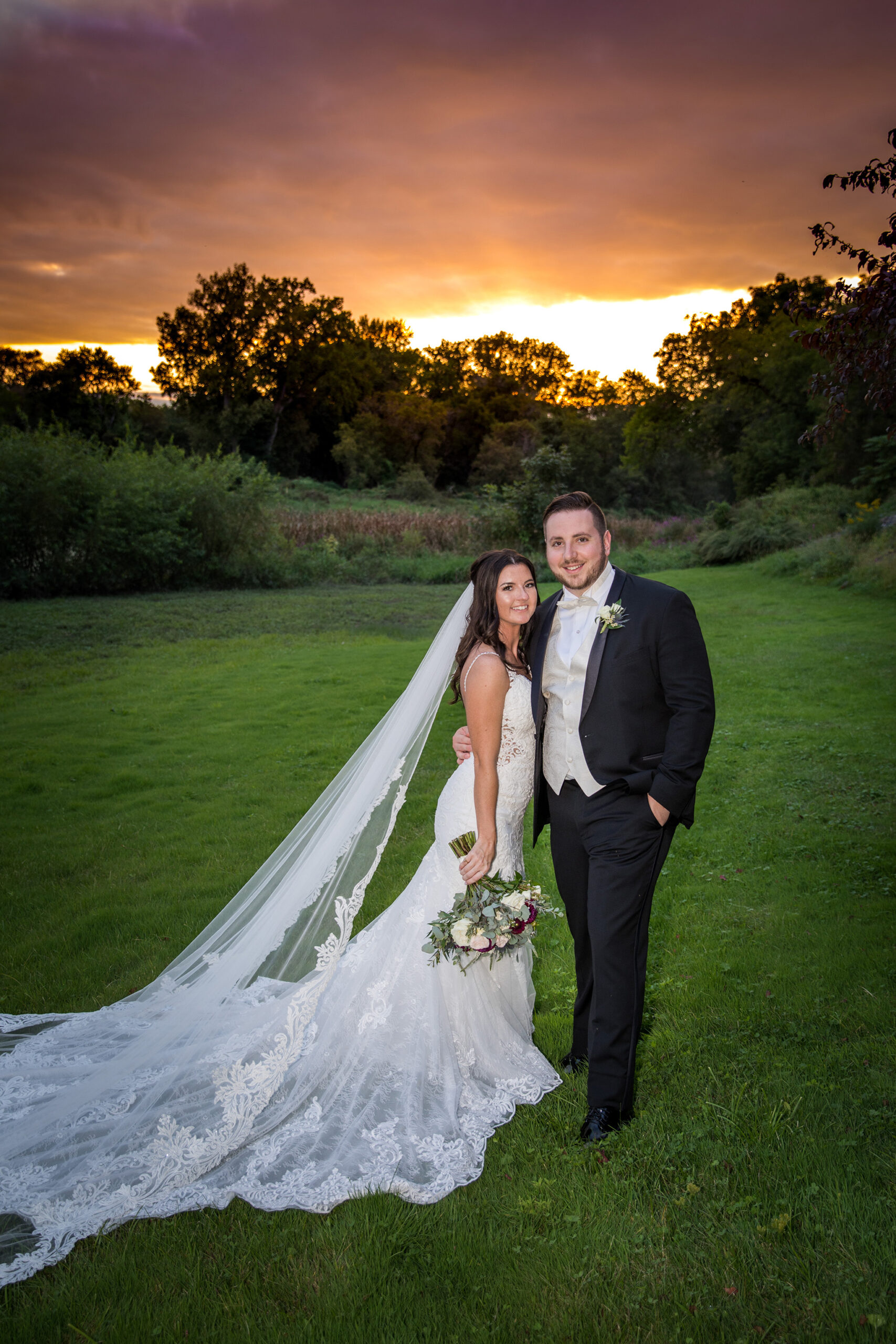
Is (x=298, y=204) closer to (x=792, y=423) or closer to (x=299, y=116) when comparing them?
(x=299, y=116)

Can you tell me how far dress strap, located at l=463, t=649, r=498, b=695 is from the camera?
11.2 feet

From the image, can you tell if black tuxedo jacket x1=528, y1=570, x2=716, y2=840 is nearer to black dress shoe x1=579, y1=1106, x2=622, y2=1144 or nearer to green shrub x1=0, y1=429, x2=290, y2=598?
black dress shoe x1=579, y1=1106, x2=622, y2=1144

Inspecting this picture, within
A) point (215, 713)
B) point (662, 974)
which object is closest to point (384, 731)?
point (662, 974)

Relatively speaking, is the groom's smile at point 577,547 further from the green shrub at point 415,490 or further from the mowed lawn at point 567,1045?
the green shrub at point 415,490

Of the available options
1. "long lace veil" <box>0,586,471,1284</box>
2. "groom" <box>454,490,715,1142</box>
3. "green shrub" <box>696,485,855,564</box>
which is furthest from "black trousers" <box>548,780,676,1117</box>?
"green shrub" <box>696,485,855,564</box>

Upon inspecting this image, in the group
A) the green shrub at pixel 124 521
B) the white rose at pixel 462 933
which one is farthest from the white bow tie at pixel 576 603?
the green shrub at pixel 124 521

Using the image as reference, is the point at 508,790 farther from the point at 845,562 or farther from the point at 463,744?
the point at 845,562

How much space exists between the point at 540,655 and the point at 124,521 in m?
21.4

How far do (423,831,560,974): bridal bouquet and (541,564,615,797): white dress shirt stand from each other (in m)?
0.48

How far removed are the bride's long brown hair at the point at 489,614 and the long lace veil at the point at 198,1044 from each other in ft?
1.07

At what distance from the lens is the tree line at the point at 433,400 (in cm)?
4309

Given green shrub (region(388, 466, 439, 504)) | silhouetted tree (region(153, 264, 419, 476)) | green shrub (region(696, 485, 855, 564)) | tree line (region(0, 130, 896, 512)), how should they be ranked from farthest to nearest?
1. silhouetted tree (region(153, 264, 419, 476))
2. green shrub (region(388, 466, 439, 504))
3. tree line (region(0, 130, 896, 512))
4. green shrub (region(696, 485, 855, 564))

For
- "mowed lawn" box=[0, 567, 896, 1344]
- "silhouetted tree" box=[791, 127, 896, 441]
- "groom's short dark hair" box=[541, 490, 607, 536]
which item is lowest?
"mowed lawn" box=[0, 567, 896, 1344]

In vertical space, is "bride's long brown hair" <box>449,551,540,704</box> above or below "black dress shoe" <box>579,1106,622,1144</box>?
above
